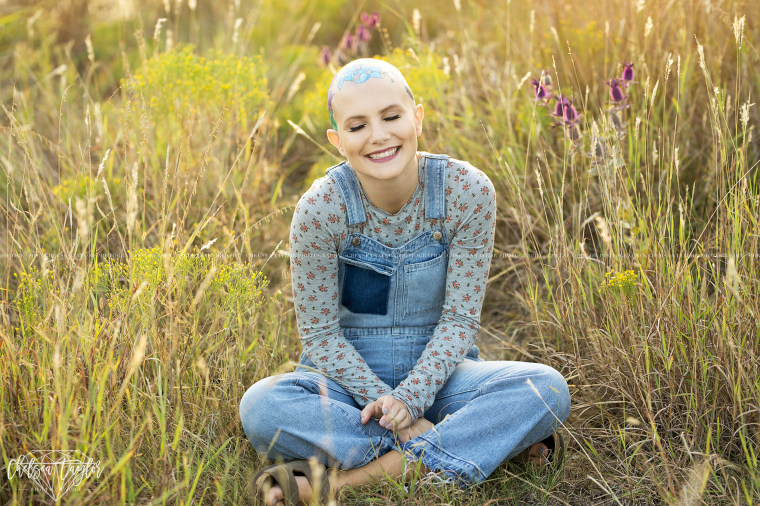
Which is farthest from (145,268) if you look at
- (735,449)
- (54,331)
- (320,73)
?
(320,73)

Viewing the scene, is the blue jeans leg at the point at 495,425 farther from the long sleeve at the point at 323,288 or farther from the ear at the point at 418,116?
the ear at the point at 418,116

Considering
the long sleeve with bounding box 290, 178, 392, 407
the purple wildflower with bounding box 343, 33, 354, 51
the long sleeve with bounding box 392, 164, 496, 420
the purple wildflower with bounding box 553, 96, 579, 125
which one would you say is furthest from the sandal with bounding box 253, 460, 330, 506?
the purple wildflower with bounding box 343, 33, 354, 51

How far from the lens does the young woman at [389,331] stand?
1908 mm

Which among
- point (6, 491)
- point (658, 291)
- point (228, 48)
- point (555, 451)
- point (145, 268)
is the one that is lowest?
point (555, 451)

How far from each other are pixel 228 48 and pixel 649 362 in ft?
10.7

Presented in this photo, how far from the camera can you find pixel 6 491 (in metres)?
1.67

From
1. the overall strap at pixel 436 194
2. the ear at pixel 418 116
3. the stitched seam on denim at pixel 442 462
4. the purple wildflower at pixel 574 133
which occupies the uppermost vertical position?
the ear at pixel 418 116

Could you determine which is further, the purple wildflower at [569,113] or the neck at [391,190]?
the purple wildflower at [569,113]

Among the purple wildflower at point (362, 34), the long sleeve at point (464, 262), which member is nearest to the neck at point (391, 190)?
the long sleeve at point (464, 262)

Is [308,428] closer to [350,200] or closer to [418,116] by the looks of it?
[350,200]

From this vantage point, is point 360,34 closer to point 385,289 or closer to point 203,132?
point 203,132

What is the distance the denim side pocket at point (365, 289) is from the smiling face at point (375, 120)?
0.98 ft

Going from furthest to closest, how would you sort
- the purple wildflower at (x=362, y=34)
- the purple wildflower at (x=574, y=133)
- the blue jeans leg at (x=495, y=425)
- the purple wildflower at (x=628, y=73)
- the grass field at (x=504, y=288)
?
1. the purple wildflower at (x=362, y=34)
2. the purple wildflower at (x=574, y=133)
3. the purple wildflower at (x=628, y=73)
4. the blue jeans leg at (x=495, y=425)
5. the grass field at (x=504, y=288)

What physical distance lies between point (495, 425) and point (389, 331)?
43cm
